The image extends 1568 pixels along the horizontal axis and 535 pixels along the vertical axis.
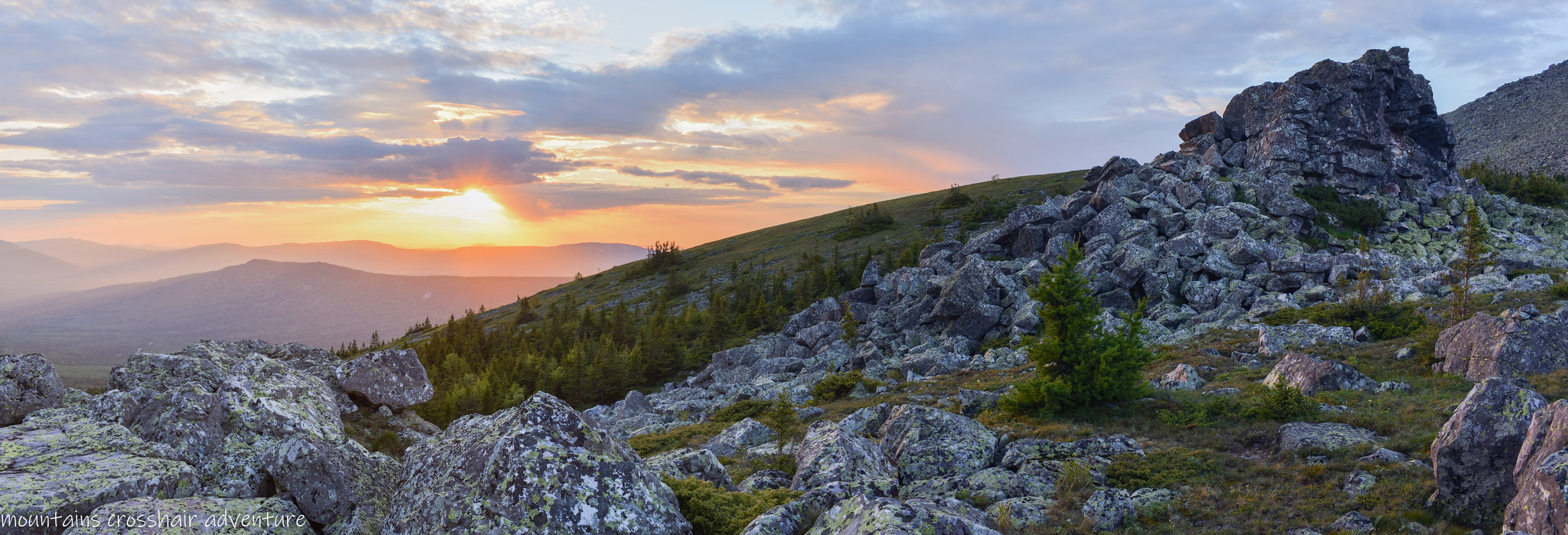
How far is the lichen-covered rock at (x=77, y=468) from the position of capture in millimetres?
9258

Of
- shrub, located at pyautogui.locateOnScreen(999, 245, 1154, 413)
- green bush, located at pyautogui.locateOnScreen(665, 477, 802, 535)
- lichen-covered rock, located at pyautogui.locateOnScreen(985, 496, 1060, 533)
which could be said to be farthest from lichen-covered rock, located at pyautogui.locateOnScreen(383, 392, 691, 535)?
shrub, located at pyautogui.locateOnScreen(999, 245, 1154, 413)

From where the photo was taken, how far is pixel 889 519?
9.33 meters

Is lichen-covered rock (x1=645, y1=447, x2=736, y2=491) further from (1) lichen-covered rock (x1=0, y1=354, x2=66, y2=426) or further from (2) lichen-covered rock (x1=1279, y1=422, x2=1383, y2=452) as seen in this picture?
(2) lichen-covered rock (x1=1279, y1=422, x2=1383, y2=452)

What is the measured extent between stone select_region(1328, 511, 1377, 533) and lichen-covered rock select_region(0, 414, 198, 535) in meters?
20.7

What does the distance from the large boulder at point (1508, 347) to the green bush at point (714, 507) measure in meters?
25.4

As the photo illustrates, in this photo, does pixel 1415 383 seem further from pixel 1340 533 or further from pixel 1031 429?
pixel 1340 533

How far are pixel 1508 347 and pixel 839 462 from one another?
24378mm

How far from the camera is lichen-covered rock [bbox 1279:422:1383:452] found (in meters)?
17.7

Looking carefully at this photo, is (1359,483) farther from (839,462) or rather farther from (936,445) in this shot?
(839,462)

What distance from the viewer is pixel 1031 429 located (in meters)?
22.6

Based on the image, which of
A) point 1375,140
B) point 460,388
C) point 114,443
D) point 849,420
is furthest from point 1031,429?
point 1375,140

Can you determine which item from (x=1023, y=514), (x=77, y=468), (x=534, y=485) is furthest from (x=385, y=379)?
(x=1023, y=514)

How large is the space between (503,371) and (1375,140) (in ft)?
304

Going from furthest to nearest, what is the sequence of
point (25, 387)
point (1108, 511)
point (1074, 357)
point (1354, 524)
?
point (1074, 357), point (1108, 511), point (25, 387), point (1354, 524)
